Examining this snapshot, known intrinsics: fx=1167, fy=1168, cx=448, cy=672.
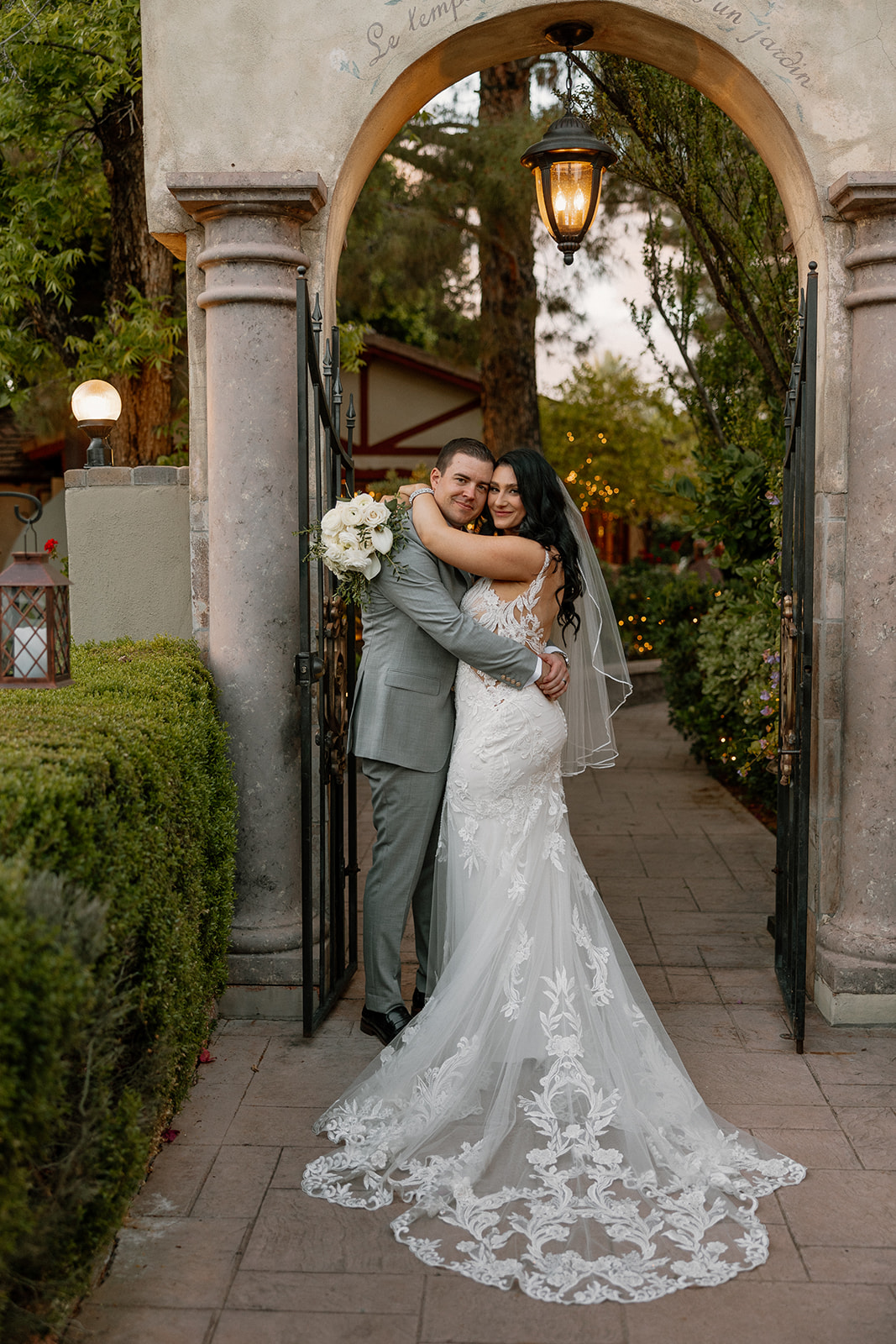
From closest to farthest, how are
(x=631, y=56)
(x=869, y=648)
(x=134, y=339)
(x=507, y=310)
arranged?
(x=869, y=648)
(x=631, y=56)
(x=134, y=339)
(x=507, y=310)

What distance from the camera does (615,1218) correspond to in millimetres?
2984

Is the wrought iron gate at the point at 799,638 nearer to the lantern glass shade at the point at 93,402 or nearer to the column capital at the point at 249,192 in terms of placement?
the column capital at the point at 249,192

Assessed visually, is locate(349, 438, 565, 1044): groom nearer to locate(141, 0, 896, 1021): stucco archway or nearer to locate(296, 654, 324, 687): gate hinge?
locate(296, 654, 324, 687): gate hinge

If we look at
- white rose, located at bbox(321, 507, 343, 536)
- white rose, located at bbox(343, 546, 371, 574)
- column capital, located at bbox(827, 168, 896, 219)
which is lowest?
white rose, located at bbox(343, 546, 371, 574)

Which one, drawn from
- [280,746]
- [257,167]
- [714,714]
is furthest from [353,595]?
[714,714]

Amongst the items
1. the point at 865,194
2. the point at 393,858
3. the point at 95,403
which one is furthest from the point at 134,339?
the point at 865,194

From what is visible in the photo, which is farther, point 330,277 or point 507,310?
point 507,310

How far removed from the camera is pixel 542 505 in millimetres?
3953

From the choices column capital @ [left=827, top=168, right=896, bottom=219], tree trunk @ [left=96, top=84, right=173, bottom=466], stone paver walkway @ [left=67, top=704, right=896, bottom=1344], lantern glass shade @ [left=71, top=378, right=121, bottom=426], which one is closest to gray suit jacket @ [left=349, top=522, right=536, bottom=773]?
stone paver walkway @ [left=67, top=704, right=896, bottom=1344]

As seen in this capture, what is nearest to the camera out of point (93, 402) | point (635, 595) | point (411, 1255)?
point (411, 1255)

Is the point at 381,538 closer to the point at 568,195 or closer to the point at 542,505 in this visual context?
the point at 542,505

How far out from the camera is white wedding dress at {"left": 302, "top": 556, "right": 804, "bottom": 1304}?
2.92 meters

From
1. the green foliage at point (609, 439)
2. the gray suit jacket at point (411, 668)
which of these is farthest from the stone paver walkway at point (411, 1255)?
the green foliage at point (609, 439)

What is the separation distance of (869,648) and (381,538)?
185 cm
